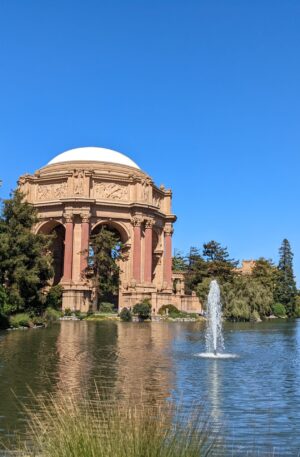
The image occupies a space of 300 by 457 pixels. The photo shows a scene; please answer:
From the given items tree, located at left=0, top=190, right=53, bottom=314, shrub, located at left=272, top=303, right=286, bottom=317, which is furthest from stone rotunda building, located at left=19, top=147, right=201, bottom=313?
tree, located at left=0, top=190, right=53, bottom=314

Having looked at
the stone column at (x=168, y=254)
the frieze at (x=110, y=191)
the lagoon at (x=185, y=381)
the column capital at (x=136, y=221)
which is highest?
the frieze at (x=110, y=191)

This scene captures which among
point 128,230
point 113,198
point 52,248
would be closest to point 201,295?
point 128,230

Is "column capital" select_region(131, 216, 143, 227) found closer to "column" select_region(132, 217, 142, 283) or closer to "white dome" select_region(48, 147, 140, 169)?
"column" select_region(132, 217, 142, 283)

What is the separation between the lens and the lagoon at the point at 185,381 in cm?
748

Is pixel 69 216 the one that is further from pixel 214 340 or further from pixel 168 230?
pixel 214 340

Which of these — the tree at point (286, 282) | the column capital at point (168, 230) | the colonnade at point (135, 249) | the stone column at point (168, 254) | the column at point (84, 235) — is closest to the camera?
the column at point (84, 235)

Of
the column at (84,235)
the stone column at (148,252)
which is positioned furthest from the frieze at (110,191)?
the stone column at (148,252)

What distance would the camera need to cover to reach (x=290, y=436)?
7223mm

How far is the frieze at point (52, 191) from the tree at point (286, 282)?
4155cm

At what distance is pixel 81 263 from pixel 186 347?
38401mm

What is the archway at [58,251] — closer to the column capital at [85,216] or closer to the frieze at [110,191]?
the column capital at [85,216]

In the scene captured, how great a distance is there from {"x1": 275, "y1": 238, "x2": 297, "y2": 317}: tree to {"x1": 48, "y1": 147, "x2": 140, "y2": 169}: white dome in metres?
34.8

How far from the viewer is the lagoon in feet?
24.6

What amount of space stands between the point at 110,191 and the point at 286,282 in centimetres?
4064
